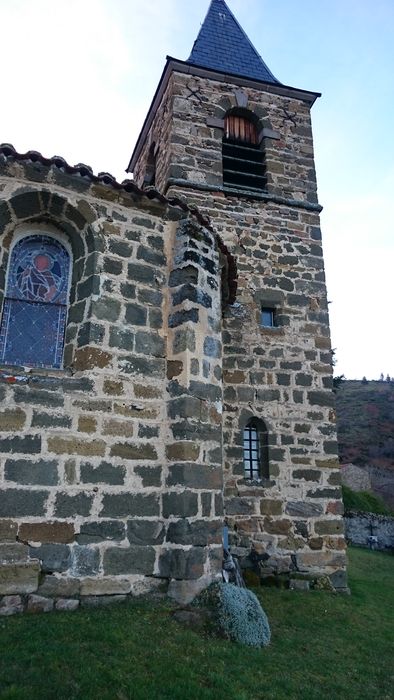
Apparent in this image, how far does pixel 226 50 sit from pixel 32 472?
12.0 meters

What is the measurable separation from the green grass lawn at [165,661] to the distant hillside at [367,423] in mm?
34436

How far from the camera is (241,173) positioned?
1000cm

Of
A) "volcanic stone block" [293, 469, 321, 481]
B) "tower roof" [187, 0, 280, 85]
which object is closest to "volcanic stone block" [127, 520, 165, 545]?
"volcanic stone block" [293, 469, 321, 481]

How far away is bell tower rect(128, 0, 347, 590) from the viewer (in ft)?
25.4

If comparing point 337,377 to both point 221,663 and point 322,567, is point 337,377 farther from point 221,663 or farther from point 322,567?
point 221,663

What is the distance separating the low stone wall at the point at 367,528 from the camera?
18562 millimetres

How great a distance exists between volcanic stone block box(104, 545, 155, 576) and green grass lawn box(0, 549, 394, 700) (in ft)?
0.99

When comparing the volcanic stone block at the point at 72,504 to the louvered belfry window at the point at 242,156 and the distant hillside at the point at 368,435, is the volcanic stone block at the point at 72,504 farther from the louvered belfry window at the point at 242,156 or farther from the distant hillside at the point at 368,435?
the distant hillside at the point at 368,435

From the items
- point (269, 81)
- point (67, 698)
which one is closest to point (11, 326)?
point (67, 698)

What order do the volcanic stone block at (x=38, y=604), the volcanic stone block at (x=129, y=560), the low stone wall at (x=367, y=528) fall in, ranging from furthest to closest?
the low stone wall at (x=367, y=528) < the volcanic stone block at (x=129, y=560) < the volcanic stone block at (x=38, y=604)

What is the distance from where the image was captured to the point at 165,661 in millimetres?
3701

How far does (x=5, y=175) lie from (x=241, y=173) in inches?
228

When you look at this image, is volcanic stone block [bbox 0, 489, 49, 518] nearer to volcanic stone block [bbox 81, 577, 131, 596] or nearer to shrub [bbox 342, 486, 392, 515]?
volcanic stone block [bbox 81, 577, 131, 596]

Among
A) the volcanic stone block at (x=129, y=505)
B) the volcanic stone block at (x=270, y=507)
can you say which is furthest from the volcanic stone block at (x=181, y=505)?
the volcanic stone block at (x=270, y=507)
